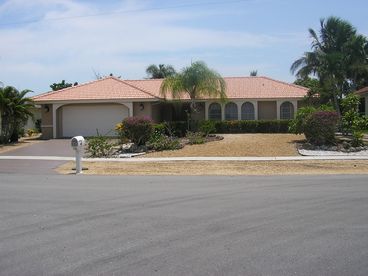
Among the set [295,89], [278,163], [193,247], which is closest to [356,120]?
[278,163]

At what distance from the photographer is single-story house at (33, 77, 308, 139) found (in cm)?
3406

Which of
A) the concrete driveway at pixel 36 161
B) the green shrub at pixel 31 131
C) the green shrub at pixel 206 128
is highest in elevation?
Answer: the green shrub at pixel 206 128

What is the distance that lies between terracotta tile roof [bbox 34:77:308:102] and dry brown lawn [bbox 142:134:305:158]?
8.28 metres

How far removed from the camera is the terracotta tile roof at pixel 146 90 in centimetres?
3409

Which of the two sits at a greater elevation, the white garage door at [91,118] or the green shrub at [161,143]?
the white garage door at [91,118]

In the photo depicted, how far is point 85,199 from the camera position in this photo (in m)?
A: 10.6

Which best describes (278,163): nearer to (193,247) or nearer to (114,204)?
(114,204)

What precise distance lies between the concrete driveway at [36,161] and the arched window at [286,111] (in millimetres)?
15592

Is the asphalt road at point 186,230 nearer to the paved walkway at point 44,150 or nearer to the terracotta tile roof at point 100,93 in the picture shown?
the paved walkway at point 44,150

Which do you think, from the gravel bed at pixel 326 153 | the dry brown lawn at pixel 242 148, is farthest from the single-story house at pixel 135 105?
the gravel bed at pixel 326 153

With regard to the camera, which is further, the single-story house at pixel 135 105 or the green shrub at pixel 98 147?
the single-story house at pixel 135 105

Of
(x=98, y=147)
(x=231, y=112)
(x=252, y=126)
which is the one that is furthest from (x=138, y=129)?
(x=231, y=112)

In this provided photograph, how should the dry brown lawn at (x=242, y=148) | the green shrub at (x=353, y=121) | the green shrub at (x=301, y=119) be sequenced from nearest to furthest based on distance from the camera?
the dry brown lawn at (x=242, y=148) → the green shrub at (x=353, y=121) → the green shrub at (x=301, y=119)

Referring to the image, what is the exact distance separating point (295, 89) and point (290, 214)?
3021 centimetres
